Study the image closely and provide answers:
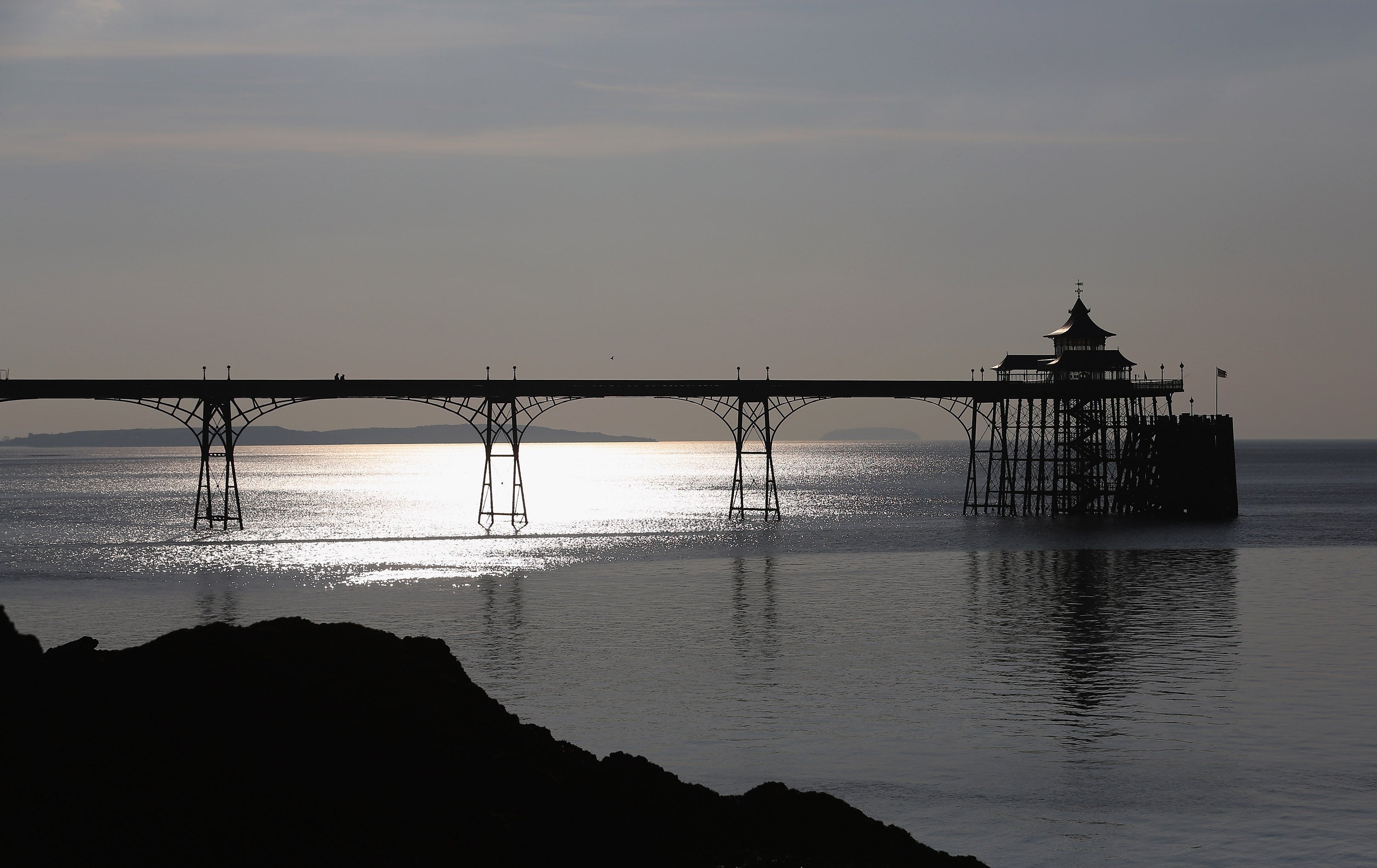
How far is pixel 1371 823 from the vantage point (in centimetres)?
1467

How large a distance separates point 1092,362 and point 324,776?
6354 cm

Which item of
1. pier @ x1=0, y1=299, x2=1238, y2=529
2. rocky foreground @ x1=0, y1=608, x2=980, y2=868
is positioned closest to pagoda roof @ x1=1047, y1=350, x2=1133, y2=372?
pier @ x1=0, y1=299, x2=1238, y2=529

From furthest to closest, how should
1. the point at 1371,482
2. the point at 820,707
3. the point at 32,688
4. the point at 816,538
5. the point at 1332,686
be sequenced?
the point at 1371,482, the point at 816,538, the point at 1332,686, the point at 820,707, the point at 32,688

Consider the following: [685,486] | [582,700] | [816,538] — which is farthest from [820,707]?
[685,486]

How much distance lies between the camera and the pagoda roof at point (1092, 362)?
67125 millimetres

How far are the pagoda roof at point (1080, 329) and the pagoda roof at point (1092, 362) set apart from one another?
0.93 m

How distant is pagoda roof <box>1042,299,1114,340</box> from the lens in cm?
6819

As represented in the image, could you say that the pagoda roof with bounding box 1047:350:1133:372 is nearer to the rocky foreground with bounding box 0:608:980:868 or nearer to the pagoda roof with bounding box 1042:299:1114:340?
the pagoda roof with bounding box 1042:299:1114:340

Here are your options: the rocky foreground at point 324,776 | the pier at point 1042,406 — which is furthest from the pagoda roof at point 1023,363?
the rocky foreground at point 324,776

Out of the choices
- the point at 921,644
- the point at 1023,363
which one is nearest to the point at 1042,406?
the point at 1023,363

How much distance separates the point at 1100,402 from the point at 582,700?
52.3 m

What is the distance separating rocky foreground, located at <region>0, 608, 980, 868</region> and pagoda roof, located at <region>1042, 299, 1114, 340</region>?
6120 centimetres

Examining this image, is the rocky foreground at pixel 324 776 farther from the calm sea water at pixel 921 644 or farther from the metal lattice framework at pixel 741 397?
the metal lattice framework at pixel 741 397

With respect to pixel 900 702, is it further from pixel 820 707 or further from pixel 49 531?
pixel 49 531
